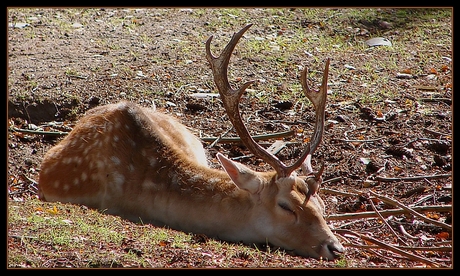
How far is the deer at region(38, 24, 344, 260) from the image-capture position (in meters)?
5.40

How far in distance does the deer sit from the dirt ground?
54 centimetres

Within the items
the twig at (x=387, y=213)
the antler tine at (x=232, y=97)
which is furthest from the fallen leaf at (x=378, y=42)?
the antler tine at (x=232, y=97)

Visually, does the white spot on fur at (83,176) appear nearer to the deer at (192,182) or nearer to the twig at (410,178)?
the deer at (192,182)

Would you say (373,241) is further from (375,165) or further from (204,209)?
(375,165)

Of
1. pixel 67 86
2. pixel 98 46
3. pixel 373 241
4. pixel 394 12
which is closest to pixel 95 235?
pixel 373 241

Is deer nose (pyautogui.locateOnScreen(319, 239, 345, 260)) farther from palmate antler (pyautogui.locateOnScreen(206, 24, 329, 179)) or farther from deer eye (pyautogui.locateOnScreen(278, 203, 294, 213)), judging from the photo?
palmate antler (pyautogui.locateOnScreen(206, 24, 329, 179))

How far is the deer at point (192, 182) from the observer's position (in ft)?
17.7

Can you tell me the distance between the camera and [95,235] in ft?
16.8

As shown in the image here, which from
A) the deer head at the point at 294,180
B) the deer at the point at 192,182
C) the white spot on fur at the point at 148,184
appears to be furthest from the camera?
the white spot on fur at the point at 148,184

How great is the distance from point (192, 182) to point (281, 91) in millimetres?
3328

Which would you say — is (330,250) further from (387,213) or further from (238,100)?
(238,100)

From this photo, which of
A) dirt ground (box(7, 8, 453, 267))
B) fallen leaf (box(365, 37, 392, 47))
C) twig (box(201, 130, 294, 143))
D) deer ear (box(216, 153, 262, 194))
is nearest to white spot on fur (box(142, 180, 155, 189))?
deer ear (box(216, 153, 262, 194))

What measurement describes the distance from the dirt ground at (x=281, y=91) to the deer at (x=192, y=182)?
1.77 feet

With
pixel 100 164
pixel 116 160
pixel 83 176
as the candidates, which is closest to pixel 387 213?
pixel 116 160
